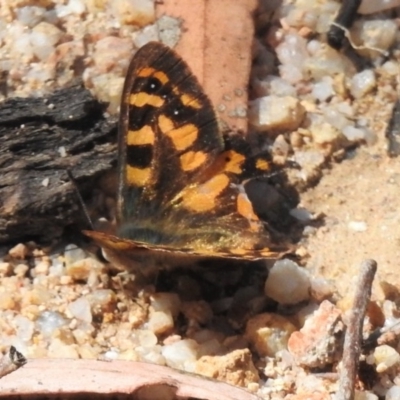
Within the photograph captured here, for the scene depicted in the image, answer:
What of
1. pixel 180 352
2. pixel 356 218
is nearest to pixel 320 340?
pixel 180 352

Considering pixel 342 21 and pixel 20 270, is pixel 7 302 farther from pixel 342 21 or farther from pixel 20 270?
pixel 342 21

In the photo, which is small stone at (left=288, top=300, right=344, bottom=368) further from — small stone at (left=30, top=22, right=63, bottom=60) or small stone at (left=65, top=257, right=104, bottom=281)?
small stone at (left=30, top=22, right=63, bottom=60)

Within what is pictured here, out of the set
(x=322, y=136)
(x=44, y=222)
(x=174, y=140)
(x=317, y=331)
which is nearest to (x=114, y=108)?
(x=174, y=140)

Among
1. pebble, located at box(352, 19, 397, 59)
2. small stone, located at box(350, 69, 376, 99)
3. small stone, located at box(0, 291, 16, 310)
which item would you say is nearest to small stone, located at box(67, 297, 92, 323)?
small stone, located at box(0, 291, 16, 310)

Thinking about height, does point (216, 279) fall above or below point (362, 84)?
below

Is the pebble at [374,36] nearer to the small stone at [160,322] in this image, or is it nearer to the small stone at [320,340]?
the small stone at [320,340]
